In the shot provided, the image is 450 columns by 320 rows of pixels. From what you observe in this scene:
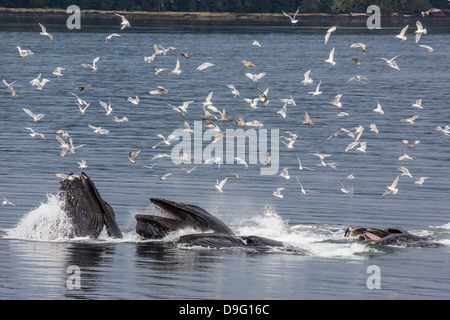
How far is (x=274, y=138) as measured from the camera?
50500mm

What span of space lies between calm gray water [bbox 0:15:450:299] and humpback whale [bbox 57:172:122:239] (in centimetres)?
36

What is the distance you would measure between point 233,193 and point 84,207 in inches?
400

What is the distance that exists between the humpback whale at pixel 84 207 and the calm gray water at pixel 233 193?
1.17 feet

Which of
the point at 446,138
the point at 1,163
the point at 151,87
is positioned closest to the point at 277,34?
the point at 151,87

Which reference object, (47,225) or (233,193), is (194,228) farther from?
(233,193)

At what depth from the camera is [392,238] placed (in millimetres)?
27453

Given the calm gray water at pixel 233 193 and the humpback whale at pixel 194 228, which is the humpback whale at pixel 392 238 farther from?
the humpback whale at pixel 194 228

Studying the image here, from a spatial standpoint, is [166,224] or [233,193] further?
[233,193]

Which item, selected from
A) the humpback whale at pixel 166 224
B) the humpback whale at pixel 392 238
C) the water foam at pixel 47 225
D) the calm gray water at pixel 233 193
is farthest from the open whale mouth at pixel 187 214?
the humpback whale at pixel 392 238

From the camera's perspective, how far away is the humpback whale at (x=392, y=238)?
27359 mm

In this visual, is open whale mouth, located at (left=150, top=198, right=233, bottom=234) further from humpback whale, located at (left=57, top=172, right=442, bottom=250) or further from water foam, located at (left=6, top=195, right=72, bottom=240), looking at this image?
water foam, located at (left=6, top=195, right=72, bottom=240)

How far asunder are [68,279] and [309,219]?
10.3 metres

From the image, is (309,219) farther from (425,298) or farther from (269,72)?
(269,72)

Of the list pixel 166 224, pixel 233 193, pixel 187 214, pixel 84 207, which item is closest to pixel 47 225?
pixel 84 207
